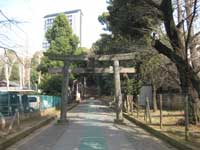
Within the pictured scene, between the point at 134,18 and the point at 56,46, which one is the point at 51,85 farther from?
the point at 134,18

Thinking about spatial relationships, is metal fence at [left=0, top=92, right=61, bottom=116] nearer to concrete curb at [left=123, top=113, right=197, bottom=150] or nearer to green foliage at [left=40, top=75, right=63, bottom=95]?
concrete curb at [left=123, top=113, right=197, bottom=150]

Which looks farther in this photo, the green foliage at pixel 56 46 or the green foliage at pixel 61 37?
the green foliage at pixel 61 37

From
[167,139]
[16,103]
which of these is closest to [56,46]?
[16,103]

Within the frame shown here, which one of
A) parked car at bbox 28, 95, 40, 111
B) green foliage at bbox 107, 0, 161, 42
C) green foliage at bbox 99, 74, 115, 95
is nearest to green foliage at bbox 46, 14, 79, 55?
green foliage at bbox 99, 74, 115, 95

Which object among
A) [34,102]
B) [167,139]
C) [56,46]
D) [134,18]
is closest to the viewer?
[167,139]

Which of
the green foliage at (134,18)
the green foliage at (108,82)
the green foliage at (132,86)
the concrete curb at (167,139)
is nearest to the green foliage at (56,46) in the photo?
the green foliage at (108,82)

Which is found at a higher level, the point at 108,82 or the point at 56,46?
the point at 56,46

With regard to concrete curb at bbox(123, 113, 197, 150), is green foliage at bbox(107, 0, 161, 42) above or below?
above

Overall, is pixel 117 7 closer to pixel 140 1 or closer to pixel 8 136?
pixel 140 1

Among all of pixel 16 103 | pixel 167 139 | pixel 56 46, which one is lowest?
pixel 167 139

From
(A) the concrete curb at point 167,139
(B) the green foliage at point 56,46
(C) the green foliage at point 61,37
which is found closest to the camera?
(A) the concrete curb at point 167,139

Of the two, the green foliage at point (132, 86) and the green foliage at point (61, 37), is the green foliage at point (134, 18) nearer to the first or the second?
the green foliage at point (132, 86)

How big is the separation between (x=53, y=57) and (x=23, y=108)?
493 cm

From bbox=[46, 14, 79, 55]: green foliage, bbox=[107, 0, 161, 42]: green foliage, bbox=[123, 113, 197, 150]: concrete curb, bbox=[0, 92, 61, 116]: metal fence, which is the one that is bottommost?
bbox=[123, 113, 197, 150]: concrete curb
